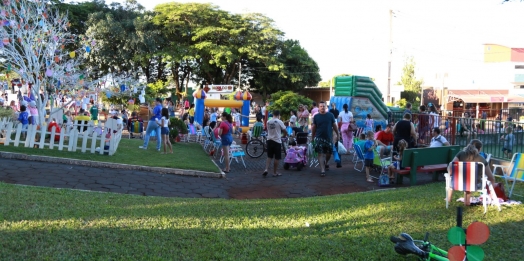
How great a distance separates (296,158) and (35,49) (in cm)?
857

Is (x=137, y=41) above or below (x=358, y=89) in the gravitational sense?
above

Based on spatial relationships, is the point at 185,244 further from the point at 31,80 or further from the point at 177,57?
the point at 177,57

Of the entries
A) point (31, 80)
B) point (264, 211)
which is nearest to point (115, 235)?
point (264, 211)

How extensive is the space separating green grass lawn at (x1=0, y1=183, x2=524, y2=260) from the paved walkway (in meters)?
0.93

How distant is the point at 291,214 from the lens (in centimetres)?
614

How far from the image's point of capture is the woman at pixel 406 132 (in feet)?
33.5

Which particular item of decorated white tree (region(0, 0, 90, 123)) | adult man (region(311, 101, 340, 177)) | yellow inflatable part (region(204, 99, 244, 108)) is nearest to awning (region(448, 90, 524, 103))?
yellow inflatable part (region(204, 99, 244, 108))

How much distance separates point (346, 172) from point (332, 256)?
6.77 m

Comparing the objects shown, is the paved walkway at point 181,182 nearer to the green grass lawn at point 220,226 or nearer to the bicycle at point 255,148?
the green grass lawn at point 220,226

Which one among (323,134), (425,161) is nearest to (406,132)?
(425,161)

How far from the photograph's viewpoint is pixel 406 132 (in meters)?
10.2

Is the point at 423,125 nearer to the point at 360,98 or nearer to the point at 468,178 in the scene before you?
the point at 360,98

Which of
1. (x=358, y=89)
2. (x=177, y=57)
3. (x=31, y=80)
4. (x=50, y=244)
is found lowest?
(x=50, y=244)

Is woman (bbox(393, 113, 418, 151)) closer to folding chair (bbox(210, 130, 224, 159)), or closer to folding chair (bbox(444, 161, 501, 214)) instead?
folding chair (bbox(444, 161, 501, 214))
